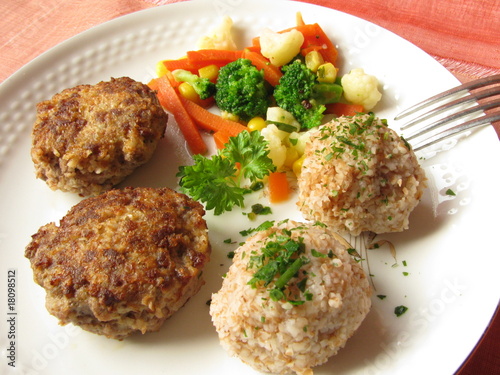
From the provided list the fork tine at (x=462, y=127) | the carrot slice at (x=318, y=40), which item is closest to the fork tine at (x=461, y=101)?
the fork tine at (x=462, y=127)

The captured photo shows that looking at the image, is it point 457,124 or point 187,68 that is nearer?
point 457,124

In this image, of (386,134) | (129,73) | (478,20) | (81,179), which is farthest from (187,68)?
(478,20)

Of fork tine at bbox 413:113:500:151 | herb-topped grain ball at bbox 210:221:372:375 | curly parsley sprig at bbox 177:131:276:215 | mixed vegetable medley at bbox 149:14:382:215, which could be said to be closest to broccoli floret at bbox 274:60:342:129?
mixed vegetable medley at bbox 149:14:382:215

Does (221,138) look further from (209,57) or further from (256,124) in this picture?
(209,57)

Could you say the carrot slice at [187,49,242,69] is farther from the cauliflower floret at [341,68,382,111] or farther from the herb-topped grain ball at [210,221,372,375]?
the herb-topped grain ball at [210,221,372,375]

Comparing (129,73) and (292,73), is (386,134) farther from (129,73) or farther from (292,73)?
(129,73)

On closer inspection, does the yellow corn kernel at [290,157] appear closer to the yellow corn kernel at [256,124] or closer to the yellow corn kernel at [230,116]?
the yellow corn kernel at [256,124]

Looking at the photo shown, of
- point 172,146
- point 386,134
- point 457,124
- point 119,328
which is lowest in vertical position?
point 119,328
